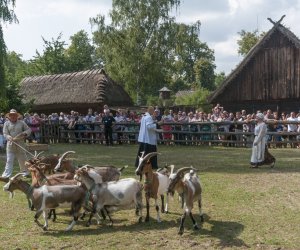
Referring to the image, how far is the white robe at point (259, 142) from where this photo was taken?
53.2 ft

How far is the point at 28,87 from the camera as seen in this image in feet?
138

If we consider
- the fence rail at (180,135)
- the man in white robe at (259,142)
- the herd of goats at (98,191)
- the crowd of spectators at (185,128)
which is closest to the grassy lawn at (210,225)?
the herd of goats at (98,191)

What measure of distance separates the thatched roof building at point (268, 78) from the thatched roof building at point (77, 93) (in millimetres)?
8286

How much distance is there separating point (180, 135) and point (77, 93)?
1368 cm

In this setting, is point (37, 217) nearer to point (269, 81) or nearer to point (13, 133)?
point (13, 133)

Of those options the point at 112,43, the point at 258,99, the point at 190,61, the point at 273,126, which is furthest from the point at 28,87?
the point at 190,61

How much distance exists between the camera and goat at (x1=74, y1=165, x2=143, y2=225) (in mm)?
9117

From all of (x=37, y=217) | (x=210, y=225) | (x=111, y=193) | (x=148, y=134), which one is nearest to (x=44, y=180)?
(x=37, y=217)

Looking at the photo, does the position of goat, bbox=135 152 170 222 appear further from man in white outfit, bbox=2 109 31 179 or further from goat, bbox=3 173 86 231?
man in white outfit, bbox=2 109 31 179

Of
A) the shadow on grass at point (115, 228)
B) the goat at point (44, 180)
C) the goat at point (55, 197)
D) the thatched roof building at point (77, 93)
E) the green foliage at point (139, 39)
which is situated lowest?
the shadow on grass at point (115, 228)

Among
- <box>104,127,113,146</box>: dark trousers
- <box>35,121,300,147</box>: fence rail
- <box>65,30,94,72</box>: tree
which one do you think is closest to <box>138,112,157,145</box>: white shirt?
<box>35,121,300,147</box>: fence rail

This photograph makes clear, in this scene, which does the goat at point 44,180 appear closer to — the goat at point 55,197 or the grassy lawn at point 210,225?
the goat at point 55,197

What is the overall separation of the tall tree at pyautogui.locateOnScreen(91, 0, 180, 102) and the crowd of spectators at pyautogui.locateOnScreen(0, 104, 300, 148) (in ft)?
48.0

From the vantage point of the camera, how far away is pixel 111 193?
9.12 meters
